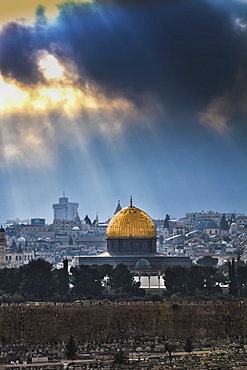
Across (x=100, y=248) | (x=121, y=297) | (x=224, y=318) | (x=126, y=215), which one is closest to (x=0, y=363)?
(x=224, y=318)

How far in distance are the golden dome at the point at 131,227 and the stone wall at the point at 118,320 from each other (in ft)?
63.4

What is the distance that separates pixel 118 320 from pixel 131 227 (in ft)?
77.2

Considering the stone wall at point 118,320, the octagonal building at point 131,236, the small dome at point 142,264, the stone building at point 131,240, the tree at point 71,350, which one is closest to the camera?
the tree at point 71,350

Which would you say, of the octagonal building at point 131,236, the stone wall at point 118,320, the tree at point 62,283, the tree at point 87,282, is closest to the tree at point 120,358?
the stone wall at point 118,320

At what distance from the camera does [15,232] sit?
173 meters

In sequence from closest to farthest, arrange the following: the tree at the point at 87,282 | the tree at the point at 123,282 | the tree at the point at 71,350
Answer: the tree at the point at 71,350 → the tree at the point at 87,282 → the tree at the point at 123,282

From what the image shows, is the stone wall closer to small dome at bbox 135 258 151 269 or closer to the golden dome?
small dome at bbox 135 258 151 269

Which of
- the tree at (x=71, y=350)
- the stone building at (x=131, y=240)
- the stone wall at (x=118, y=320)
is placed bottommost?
the tree at (x=71, y=350)

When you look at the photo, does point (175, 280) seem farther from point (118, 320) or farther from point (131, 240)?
point (131, 240)

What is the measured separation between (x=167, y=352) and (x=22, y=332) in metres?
8.14

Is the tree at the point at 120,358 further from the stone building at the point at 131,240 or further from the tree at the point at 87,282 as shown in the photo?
the stone building at the point at 131,240

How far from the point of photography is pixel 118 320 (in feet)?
179

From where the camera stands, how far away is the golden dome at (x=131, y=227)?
78.1 metres

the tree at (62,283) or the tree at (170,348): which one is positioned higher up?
the tree at (62,283)
